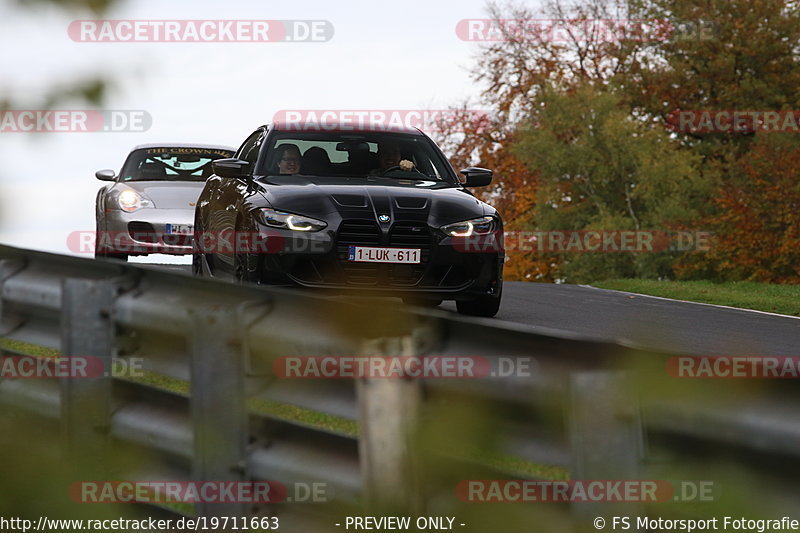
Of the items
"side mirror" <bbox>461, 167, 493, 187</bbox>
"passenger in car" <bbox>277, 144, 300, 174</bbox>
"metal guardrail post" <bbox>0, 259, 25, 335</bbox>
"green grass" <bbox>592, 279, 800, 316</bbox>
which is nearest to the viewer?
"metal guardrail post" <bbox>0, 259, 25, 335</bbox>

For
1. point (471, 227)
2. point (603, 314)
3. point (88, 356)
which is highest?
point (88, 356)

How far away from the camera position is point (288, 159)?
11.5 metres

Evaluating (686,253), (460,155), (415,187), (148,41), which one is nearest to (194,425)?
(148,41)

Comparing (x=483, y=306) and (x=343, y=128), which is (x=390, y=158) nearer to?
(x=343, y=128)

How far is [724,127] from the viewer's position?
4700 cm

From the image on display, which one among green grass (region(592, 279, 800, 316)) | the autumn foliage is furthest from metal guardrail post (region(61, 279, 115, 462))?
the autumn foliage

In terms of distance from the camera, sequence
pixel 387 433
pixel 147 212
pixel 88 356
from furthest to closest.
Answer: pixel 147 212
pixel 88 356
pixel 387 433

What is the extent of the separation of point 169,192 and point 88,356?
1320 centimetres

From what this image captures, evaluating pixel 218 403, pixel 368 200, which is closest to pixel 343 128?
pixel 368 200

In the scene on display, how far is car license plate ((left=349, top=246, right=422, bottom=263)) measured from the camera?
10.3 metres

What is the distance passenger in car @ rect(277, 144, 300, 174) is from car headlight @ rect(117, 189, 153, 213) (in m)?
6.05

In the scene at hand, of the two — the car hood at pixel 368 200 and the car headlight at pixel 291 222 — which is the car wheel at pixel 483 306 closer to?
the car hood at pixel 368 200

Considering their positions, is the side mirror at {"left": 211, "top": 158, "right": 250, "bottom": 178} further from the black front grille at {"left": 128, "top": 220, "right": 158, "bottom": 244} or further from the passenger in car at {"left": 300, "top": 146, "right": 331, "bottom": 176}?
the black front grille at {"left": 128, "top": 220, "right": 158, "bottom": 244}

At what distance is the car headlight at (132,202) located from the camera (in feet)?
56.3
